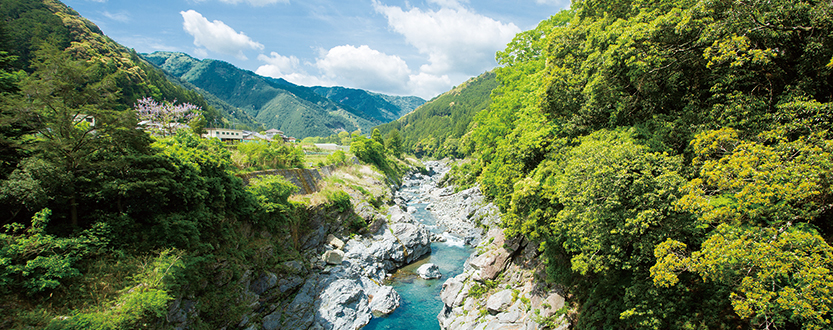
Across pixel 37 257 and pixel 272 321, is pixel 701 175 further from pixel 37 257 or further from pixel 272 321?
pixel 37 257

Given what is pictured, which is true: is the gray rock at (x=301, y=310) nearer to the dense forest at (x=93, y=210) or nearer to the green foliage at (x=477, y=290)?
the dense forest at (x=93, y=210)

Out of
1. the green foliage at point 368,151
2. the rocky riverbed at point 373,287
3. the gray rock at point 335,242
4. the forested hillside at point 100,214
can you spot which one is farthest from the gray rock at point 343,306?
the green foliage at point 368,151

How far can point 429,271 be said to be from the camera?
21.8 m

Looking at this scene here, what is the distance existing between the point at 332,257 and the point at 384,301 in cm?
492

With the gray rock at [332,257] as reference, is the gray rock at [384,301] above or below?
below

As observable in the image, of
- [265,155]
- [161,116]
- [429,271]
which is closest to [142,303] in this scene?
[265,155]

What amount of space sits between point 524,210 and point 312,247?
1447 centimetres

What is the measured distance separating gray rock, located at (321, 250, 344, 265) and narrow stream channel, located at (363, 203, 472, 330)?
13.1ft

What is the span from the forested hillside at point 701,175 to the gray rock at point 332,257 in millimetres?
13228

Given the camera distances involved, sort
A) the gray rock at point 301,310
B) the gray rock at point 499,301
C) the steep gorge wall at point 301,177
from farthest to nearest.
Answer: the steep gorge wall at point 301,177
the gray rock at point 301,310
the gray rock at point 499,301

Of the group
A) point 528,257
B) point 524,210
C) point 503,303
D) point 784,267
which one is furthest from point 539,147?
point 784,267

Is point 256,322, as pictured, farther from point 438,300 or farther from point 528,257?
point 528,257

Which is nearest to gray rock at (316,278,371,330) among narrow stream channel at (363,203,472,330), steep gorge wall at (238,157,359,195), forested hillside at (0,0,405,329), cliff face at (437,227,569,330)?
narrow stream channel at (363,203,472,330)

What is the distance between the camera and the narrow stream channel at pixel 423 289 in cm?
1683
